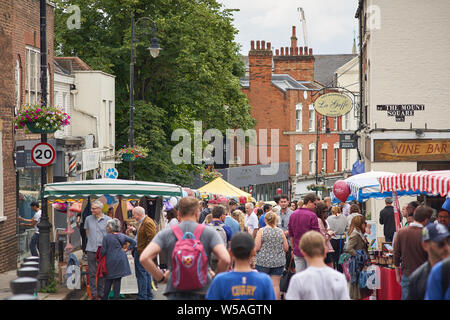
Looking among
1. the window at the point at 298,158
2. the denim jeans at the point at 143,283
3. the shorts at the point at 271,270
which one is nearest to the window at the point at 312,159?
the window at the point at 298,158

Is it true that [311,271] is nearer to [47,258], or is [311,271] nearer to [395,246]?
[395,246]

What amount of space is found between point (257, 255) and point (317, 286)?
241 inches

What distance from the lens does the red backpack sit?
6.62 meters

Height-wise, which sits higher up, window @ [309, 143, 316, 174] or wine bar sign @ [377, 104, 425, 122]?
wine bar sign @ [377, 104, 425, 122]

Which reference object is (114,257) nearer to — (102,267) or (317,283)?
(102,267)

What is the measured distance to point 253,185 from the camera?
55.9m

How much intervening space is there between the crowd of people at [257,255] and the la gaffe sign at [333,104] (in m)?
11.4

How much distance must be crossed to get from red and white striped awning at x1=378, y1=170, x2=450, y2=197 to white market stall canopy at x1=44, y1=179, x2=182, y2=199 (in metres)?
4.12

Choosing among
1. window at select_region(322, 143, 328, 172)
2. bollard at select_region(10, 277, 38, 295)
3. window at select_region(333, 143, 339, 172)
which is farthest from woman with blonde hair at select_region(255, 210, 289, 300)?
window at select_region(333, 143, 339, 172)

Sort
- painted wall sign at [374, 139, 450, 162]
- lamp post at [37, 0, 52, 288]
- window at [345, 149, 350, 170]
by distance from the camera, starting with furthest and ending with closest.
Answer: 1. window at [345, 149, 350, 170]
2. painted wall sign at [374, 139, 450, 162]
3. lamp post at [37, 0, 52, 288]

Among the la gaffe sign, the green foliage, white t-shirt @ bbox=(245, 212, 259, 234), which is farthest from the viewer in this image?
the green foliage

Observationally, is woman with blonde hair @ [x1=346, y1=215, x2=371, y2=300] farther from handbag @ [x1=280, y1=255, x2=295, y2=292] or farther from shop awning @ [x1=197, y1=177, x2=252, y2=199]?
shop awning @ [x1=197, y1=177, x2=252, y2=199]

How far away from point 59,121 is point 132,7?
20.7 metres
